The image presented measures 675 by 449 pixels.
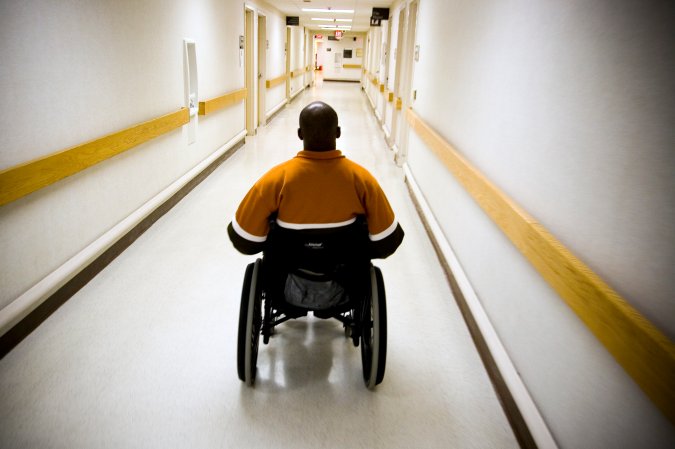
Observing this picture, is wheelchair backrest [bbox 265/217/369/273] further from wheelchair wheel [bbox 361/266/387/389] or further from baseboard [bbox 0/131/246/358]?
baseboard [bbox 0/131/246/358]

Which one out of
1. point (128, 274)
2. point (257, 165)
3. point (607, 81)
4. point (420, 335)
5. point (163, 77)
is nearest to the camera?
point (607, 81)

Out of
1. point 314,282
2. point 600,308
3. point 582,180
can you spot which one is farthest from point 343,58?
point 600,308

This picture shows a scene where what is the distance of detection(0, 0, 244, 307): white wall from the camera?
2.24 metres

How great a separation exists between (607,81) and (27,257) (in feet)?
8.70

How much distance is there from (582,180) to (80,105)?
8.95 ft

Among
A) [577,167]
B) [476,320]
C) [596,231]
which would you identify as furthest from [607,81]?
[476,320]

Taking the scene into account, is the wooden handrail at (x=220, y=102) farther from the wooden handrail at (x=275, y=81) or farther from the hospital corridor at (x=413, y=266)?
the wooden handrail at (x=275, y=81)

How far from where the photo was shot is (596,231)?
1.45m

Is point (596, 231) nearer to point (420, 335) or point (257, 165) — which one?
point (420, 335)

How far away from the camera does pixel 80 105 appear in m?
2.78

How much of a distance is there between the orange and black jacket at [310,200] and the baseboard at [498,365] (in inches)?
32.4

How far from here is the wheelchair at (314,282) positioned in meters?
1.76

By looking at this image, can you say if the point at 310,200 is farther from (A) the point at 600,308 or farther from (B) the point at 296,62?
(B) the point at 296,62

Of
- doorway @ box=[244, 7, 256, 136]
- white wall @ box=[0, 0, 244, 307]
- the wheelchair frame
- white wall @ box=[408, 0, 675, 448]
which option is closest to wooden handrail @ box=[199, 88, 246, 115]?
white wall @ box=[0, 0, 244, 307]
